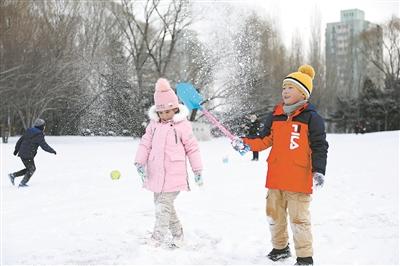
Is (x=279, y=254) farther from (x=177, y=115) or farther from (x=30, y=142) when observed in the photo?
(x=30, y=142)

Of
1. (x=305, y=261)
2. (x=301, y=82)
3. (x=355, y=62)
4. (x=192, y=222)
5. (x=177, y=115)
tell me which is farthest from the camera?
(x=355, y=62)

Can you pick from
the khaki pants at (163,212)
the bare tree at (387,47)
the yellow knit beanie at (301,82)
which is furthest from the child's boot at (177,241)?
the bare tree at (387,47)

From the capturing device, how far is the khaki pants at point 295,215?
3986mm

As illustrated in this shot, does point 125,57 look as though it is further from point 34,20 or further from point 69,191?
point 69,191

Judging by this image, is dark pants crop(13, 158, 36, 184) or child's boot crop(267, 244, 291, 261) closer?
child's boot crop(267, 244, 291, 261)

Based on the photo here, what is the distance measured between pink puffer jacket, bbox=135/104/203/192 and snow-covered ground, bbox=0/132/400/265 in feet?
1.96

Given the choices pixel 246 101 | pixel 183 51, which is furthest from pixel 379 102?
pixel 183 51

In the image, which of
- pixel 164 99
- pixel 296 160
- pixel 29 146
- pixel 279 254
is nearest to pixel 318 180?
pixel 296 160

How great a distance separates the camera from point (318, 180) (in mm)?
3846

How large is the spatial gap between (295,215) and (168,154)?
1.26 metres

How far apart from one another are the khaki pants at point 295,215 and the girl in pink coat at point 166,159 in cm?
72

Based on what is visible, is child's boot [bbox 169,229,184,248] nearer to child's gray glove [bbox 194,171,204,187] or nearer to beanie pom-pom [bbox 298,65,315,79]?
child's gray glove [bbox 194,171,204,187]

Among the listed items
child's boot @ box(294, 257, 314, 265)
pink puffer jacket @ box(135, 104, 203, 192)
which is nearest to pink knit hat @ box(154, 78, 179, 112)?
pink puffer jacket @ box(135, 104, 203, 192)

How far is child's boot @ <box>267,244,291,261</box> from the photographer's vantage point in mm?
4188
